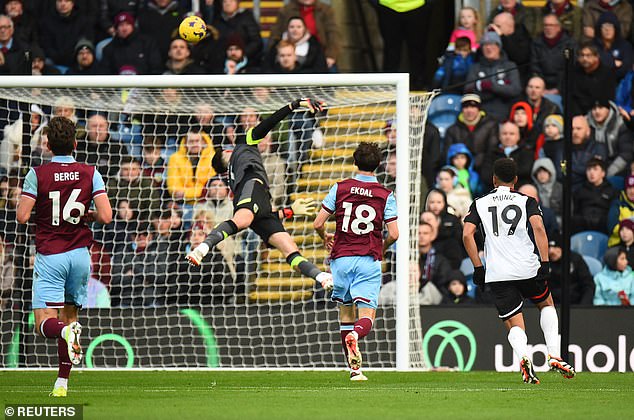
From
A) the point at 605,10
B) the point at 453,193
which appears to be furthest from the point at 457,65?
the point at 605,10

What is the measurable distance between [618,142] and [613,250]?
5.00 ft

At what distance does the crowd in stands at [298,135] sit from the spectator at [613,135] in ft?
0.05

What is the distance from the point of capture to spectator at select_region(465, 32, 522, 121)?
549 inches

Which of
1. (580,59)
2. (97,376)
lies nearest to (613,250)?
(580,59)

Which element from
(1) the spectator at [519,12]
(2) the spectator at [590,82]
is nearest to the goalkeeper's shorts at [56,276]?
(2) the spectator at [590,82]

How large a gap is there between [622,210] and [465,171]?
1726 millimetres

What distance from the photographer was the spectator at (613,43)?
14156 mm

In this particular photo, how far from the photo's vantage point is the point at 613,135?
45.1ft

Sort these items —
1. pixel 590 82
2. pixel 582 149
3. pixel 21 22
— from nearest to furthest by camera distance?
pixel 582 149 < pixel 590 82 < pixel 21 22

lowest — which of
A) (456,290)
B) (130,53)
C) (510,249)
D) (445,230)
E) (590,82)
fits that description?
(456,290)

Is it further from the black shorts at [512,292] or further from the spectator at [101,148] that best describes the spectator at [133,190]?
the black shorts at [512,292]

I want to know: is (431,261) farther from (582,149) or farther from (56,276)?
(56,276)

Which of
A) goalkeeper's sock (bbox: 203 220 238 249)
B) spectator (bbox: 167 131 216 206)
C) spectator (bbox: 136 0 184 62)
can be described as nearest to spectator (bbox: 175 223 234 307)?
spectator (bbox: 167 131 216 206)

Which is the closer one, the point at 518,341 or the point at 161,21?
the point at 518,341
